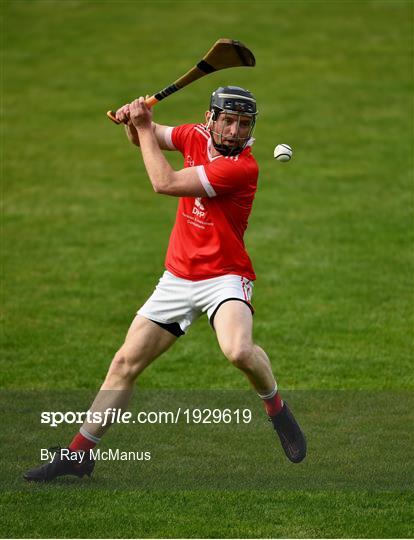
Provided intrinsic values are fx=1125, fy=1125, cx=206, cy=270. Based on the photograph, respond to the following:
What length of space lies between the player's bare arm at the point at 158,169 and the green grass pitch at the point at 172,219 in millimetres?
2100

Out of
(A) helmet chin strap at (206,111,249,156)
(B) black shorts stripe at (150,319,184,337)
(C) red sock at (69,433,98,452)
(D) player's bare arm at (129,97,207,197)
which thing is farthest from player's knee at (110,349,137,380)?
(A) helmet chin strap at (206,111,249,156)

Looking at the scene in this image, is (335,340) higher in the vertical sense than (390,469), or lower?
lower

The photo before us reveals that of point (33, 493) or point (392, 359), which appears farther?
point (392, 359)

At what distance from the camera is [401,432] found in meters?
9.14

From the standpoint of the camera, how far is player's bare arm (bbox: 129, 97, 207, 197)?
771 centimetres

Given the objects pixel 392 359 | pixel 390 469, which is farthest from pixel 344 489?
pixel 392 359

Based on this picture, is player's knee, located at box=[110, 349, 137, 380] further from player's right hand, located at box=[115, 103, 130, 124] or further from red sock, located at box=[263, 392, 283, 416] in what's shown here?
player's right hand, located at box=[115, 103, 130, 124]

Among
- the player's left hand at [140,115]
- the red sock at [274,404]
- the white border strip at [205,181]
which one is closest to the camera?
the white border strip at [205,181]

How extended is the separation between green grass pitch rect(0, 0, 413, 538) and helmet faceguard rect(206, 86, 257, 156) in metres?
2.45

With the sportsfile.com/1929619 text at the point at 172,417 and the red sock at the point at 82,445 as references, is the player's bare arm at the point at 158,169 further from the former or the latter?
the sportsfile.com/1929619 text at the point at 172,417

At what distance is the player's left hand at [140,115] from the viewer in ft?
25.9

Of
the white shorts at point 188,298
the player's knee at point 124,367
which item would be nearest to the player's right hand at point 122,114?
the white shorts at point 188,298

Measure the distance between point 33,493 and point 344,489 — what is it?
7.10ft

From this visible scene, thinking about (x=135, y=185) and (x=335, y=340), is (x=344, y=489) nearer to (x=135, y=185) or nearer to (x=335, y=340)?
(x=335, y=340)
